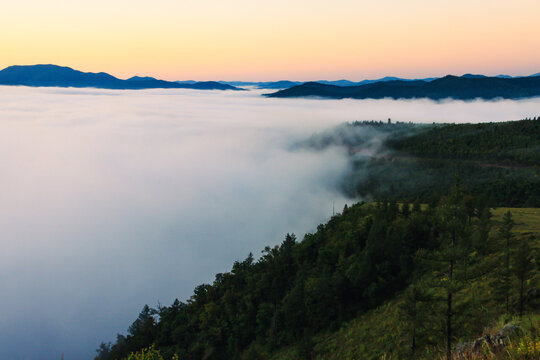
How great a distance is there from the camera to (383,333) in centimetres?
3816

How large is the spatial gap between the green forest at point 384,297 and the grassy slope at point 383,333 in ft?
0.58

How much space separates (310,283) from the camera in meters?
62.0

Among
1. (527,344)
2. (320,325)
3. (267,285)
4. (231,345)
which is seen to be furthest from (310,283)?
(527,344)

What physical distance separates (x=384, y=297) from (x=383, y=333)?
57.0 feet

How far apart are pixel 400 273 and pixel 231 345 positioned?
1382 inches

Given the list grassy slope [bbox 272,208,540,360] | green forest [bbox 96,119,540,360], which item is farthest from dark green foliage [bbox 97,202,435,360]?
grassy slope [bbox 272,208,540,360]

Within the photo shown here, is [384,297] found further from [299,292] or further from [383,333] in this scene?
[383,333]

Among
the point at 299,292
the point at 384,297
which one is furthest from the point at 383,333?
the point at 299,292

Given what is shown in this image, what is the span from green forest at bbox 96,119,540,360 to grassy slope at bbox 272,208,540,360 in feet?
0.58

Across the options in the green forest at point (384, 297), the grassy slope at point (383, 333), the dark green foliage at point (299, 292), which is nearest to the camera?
the green forest at point (384, 297)

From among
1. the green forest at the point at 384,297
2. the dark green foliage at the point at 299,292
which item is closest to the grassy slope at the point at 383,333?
the green forest at the point at 384,297

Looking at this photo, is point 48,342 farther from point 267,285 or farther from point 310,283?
point 310,283

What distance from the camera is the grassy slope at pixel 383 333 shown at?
90.0 feet

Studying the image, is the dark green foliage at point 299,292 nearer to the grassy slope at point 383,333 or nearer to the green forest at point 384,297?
the green forest at point 384,297
